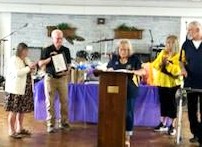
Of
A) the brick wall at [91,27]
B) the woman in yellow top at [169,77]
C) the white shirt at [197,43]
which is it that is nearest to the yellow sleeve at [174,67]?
the woman in yellow top at [169,77]

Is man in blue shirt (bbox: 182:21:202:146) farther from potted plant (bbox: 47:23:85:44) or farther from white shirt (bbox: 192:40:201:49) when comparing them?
potted plant (bbox: 47:23:85:44)

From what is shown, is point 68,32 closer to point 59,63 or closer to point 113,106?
point 59,63

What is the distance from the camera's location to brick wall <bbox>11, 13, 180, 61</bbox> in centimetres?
1084

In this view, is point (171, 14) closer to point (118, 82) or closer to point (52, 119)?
point (52, 119)

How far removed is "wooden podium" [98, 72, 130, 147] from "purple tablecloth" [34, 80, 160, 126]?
5.45 feet

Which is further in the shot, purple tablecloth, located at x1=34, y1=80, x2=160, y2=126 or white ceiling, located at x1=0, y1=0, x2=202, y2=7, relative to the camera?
white ceiling, located at x1=0, y1=0, x2=202, y2=7

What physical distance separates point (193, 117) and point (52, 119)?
1.78 meters

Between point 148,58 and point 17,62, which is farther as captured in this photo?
point 148,58

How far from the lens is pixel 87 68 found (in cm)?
635

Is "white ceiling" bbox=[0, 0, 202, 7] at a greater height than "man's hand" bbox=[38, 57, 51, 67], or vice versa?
"white ceiling" bbox=[0, 0, 202, 7]

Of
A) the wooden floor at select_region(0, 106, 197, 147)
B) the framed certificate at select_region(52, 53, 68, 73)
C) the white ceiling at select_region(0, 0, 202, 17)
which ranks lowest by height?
the wooden floor at select_region(0, 106, 197, 147)

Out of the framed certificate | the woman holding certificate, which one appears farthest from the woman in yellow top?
the framed certificate

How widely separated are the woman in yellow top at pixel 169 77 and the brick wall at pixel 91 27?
5285 mm

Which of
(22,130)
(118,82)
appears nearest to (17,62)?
(22,130)
